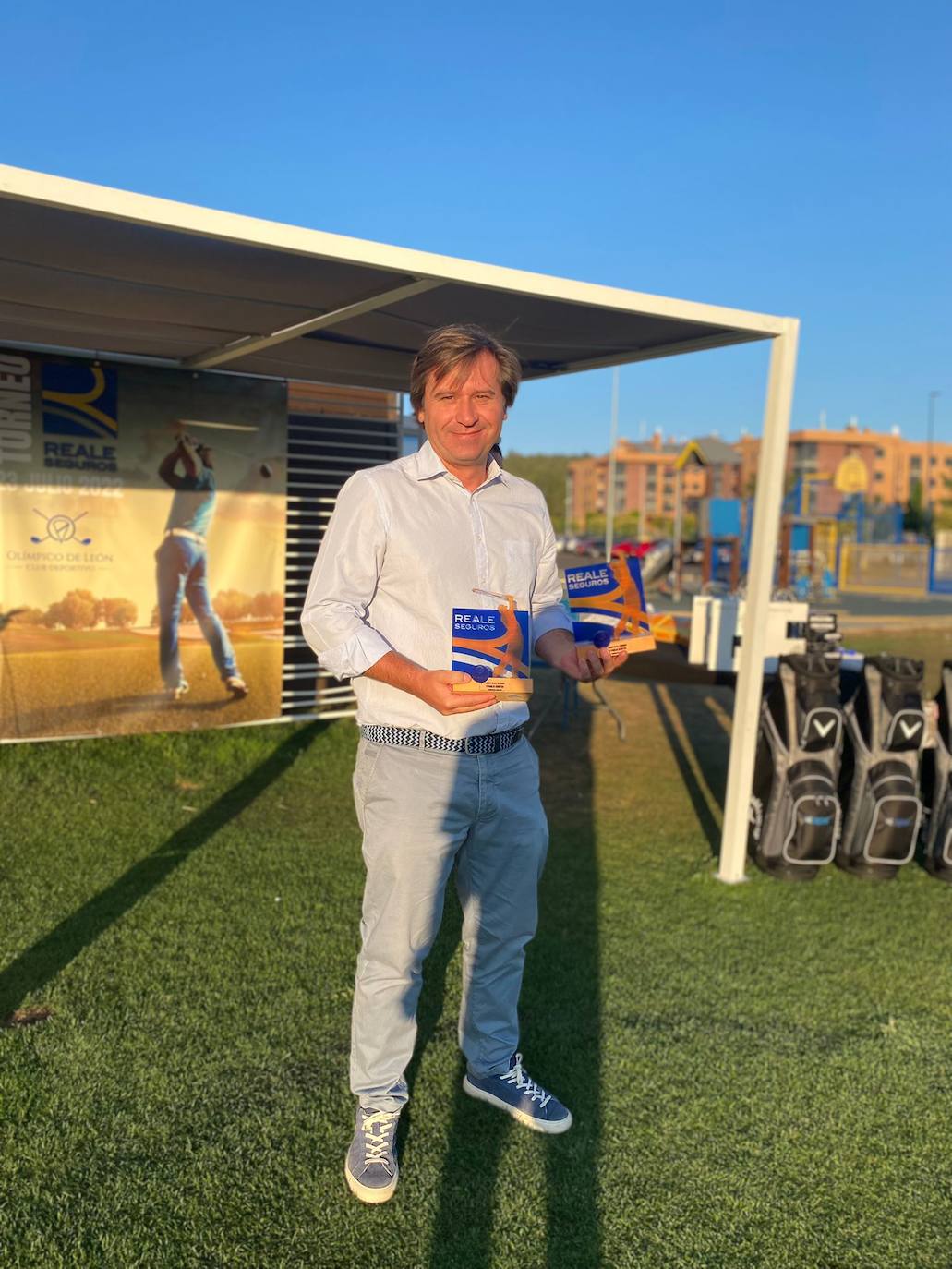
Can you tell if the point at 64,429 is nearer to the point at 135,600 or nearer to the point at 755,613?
the point at 135,600

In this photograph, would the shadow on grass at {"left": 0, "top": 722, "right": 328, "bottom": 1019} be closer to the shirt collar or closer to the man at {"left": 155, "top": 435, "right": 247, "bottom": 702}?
the man at {"left": 155, "top": 435, "right": 247, "bottom": 702}

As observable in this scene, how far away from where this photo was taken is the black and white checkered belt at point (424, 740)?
239 cm

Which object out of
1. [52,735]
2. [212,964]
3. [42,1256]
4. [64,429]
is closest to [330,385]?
[64,429]

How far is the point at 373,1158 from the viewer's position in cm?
249

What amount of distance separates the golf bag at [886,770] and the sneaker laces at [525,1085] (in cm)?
250

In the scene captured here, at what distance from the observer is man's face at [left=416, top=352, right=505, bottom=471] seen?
7.67ft

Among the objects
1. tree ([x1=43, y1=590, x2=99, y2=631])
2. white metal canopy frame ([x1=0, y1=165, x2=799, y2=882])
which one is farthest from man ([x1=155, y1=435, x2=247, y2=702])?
white metal canopy frame ([x1=0, y1=165, x2=799, y2=882])

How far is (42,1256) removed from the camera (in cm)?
224

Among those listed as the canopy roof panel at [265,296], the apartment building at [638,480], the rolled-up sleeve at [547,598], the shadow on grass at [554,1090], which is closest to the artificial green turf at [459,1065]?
the shadow on grass at [554,1090]

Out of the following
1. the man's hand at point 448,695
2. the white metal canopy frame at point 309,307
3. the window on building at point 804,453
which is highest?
the window on building at point 804,453

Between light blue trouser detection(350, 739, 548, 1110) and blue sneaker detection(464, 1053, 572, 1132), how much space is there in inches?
14.9

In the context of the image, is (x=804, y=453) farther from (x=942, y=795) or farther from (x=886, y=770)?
(x=886, y=770)

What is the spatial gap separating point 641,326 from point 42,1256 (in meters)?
3.85

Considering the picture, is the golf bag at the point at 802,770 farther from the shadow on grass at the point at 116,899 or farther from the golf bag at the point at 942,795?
the shadow on grass at the point at 116,899
